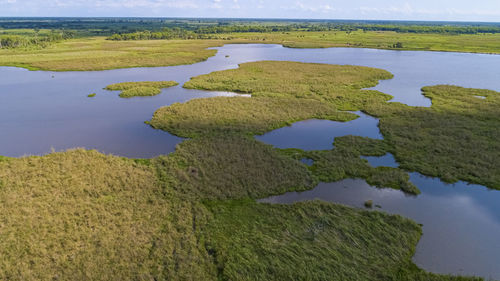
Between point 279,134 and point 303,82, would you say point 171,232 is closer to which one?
point 279,134

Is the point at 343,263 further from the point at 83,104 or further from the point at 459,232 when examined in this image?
the point at 83,104

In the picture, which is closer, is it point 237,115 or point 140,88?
point 237,115

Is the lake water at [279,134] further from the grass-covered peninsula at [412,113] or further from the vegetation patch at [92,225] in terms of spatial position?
the vegetation patch at [92,225]

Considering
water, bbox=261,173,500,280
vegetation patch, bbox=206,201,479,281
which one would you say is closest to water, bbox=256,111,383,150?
water, bbox=261,173,500,280

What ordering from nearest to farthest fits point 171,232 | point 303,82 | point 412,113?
point 171,232, point 412,113, point 303,82

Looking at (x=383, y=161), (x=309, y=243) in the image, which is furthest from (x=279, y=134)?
(x=309, y=243)

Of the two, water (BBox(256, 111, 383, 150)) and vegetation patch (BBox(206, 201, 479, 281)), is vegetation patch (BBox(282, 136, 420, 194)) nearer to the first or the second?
water (BBox(256, 111, 383, 150))

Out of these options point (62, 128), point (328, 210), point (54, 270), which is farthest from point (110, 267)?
point (62, 128)
